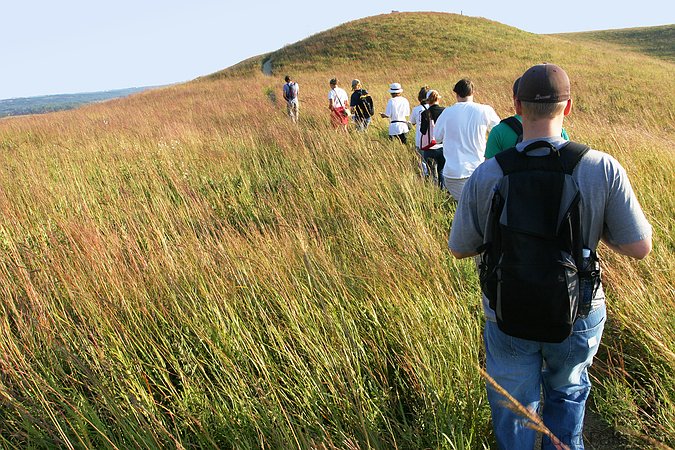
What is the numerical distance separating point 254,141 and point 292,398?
583 cm

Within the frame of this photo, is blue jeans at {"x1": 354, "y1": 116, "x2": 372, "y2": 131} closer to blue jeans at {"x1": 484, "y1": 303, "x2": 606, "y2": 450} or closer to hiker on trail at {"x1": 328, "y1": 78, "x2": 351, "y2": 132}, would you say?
hiker on trail at {"x1": 328, "y1": 78, "x2": 351, "y2": 132}

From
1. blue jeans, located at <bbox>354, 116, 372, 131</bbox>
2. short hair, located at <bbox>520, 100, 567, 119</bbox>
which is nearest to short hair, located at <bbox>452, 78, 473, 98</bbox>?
short hair, located at <bbox>520, 100, 567, 119</bbox>

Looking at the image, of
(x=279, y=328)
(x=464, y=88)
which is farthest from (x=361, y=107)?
(x=279, y=328)

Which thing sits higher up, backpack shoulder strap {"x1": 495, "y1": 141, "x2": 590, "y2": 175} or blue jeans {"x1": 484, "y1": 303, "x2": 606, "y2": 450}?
backpack shoulder strap {"x1": 495, "y1": 141, "x2": 590, "y2": 175}

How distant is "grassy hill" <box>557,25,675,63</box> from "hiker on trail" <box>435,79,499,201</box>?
139 feet

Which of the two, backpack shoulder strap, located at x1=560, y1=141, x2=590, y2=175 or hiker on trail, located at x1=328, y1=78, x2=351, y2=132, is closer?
backpack shoulder strap, located at x1=560, y1=141, x2=590, y2=175

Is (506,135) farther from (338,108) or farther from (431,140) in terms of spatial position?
(338,108)

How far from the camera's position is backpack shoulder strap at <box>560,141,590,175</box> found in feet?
4.71

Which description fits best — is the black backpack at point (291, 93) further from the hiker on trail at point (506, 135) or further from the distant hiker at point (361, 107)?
the hiker on trail at point (506, 135)

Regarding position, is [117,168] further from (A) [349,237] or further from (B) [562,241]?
(B) [562,241]

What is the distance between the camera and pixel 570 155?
145 centimetres

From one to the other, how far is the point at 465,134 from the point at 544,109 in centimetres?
284

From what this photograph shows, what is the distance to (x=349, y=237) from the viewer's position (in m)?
3.39


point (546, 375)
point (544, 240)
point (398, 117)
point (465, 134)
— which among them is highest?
point (544, 240)
